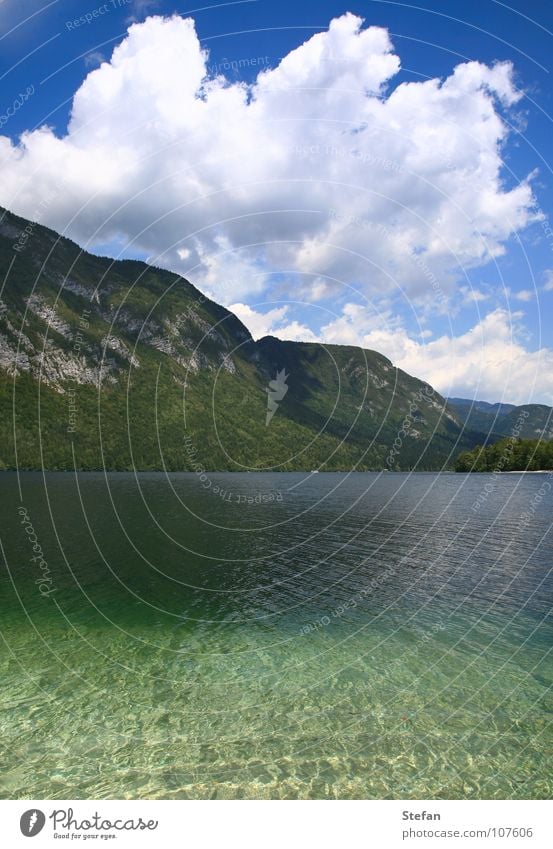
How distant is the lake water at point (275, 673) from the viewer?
13258mm

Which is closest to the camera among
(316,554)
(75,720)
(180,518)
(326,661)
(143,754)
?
(143,754)

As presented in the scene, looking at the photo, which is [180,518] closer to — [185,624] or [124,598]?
[124,598]

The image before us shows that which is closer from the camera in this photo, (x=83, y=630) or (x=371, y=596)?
(x=83, y=630)

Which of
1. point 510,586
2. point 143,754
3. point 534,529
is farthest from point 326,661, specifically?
point 534,529

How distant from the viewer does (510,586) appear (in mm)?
33344

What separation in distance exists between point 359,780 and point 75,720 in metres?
9.64

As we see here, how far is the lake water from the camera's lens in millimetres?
13258
